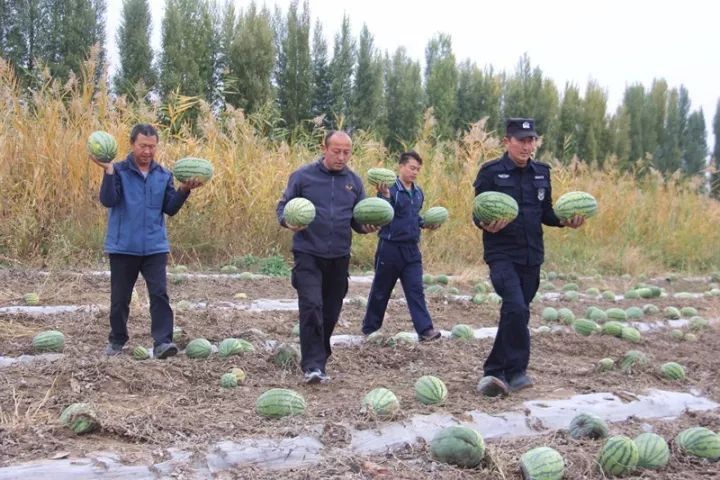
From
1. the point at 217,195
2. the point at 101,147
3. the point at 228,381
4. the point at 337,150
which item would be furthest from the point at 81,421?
the point at 217,195

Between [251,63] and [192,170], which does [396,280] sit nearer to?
[192,170]

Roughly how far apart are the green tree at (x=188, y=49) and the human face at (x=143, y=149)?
42.1ft

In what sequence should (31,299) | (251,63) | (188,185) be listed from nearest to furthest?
1. (188,185)
2. (31,299)
3. (251,63)

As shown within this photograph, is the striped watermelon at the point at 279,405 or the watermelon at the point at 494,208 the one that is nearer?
the striped watermelon at the point at 279,405

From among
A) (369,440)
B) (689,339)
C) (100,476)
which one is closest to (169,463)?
(100,476)

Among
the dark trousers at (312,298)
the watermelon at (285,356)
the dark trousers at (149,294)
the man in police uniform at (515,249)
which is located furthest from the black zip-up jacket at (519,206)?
the dark trousers at (149,294)

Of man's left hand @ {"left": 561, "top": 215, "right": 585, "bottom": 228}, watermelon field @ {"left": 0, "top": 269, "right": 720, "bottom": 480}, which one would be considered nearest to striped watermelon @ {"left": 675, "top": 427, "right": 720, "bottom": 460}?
watermelon field @ {"left": 0, "top": 269, "right": 720, "bottom": 480}

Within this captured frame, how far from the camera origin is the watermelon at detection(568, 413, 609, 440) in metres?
3.96

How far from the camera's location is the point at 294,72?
21141mm

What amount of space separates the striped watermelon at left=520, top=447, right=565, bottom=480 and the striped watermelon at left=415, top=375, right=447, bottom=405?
90cm

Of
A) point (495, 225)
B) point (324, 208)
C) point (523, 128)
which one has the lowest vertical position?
point (495, 225)

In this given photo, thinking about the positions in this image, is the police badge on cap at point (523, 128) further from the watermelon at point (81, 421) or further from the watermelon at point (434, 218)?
the watermelon at point (81, 421)

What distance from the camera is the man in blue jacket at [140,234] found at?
16.9 feet

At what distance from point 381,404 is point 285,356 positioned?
1422 mm
